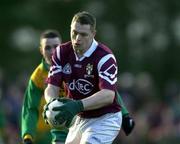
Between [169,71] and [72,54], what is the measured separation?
2123 centimetres

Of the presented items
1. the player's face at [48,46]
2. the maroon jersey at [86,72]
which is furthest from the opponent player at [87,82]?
the player's face at [48,46]

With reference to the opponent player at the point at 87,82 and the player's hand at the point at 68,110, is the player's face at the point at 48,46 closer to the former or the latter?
the opponent player at the point at 87,82

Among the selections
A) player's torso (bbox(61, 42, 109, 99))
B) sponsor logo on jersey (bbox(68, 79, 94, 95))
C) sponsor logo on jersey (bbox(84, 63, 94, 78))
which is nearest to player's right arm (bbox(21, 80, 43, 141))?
player's torso (bbox(61, 42, 109, 99))

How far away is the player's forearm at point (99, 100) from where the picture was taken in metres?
12.1

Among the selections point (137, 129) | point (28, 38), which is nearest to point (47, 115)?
point (137, 129)

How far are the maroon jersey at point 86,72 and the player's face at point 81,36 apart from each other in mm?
134

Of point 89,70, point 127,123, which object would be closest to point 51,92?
point 89,70

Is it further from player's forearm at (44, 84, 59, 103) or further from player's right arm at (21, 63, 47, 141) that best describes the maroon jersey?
player's right arm at (21, 63, 47, 141)

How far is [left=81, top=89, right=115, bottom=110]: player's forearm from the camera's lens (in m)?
12.1

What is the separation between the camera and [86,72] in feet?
40.9

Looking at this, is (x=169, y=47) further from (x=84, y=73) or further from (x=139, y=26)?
(x=84, y=73)

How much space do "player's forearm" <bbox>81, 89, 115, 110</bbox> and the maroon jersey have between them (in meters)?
0.07

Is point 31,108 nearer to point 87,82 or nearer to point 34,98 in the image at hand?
point 34,98

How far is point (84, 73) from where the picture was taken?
12.5 metres
